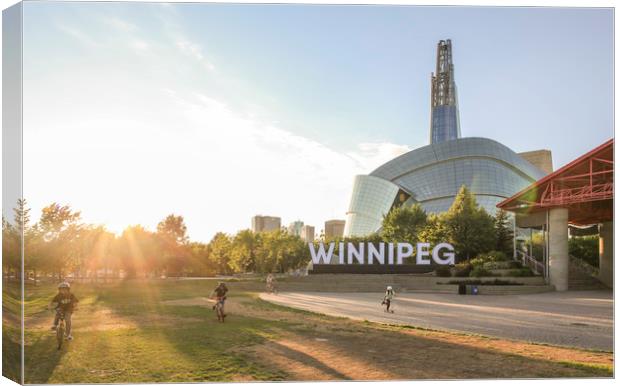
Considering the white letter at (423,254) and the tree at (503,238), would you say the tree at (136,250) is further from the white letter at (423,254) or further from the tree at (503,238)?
the tree at (503,238)

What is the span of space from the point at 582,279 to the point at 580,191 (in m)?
11.3

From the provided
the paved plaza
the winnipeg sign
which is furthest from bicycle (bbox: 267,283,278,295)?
the paved plaza

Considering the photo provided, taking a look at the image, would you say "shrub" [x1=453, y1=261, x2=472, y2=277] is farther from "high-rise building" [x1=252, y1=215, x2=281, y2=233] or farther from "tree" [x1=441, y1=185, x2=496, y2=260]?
"high-rise building" [x1=252, y1=215, x2=281, y2=233]

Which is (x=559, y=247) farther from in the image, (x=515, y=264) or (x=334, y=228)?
(x=334, y=228)

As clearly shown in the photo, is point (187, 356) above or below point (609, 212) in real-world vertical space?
below

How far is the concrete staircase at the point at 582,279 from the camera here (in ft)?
136

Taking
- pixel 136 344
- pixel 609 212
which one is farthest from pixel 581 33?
pixel 609 212

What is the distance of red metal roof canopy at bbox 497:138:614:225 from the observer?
98.8 ft

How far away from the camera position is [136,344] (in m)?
14.4

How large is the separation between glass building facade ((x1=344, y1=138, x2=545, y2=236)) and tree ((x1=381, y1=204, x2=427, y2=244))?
22.8 metres

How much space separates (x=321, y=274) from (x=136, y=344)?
102 feet

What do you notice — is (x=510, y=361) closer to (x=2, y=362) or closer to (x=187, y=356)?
(x=187, y=356)

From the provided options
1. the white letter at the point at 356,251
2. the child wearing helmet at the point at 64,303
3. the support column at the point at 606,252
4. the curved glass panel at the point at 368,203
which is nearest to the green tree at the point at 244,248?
the curved glass panel at the point at 368,203

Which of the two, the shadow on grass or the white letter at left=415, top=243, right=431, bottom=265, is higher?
the white letter at left=415, top=243, right=431, bottom=265
